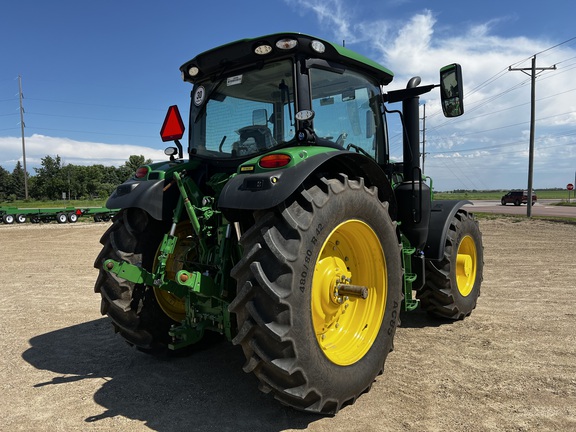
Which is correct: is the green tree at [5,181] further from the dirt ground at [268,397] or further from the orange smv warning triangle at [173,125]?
the orange smv warning triangle at [173,125]

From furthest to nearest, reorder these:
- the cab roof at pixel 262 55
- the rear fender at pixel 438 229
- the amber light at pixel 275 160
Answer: the rear fender at pixel 438 229
the cab roof at pixel 262 55
the amber light at pixel 275 160

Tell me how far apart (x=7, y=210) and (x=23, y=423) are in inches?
861

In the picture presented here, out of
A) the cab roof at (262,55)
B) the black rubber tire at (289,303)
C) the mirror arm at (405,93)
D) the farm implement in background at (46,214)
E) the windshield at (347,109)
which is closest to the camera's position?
the black rubber tire at (289,303)

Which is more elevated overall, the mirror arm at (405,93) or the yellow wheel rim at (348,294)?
the mirror arm at (405,93)

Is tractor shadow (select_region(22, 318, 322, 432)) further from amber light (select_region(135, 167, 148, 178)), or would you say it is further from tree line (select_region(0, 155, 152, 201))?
tree line (select_region(0, 155, 152, 201))

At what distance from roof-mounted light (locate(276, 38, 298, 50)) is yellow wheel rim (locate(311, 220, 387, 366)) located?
1.33 m

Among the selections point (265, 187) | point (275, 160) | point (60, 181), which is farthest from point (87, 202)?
point (265, 187)

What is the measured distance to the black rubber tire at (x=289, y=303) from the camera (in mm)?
2379

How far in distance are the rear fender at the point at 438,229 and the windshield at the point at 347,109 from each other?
3.74 feet

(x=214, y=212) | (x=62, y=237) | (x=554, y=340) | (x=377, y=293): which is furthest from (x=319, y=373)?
(x=62, y=237)

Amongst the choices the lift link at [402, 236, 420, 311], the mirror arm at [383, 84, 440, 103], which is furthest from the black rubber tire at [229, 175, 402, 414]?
the mirror arm at [383, 84, 440, 103]

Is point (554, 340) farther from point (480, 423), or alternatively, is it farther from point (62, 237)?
point (62, 237)

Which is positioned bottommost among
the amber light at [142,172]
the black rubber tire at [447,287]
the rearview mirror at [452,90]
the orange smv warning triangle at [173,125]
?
the black rubber tire at [447,287]

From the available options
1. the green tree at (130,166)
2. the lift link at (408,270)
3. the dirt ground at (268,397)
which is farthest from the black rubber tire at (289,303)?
the green tree at (130,166)
